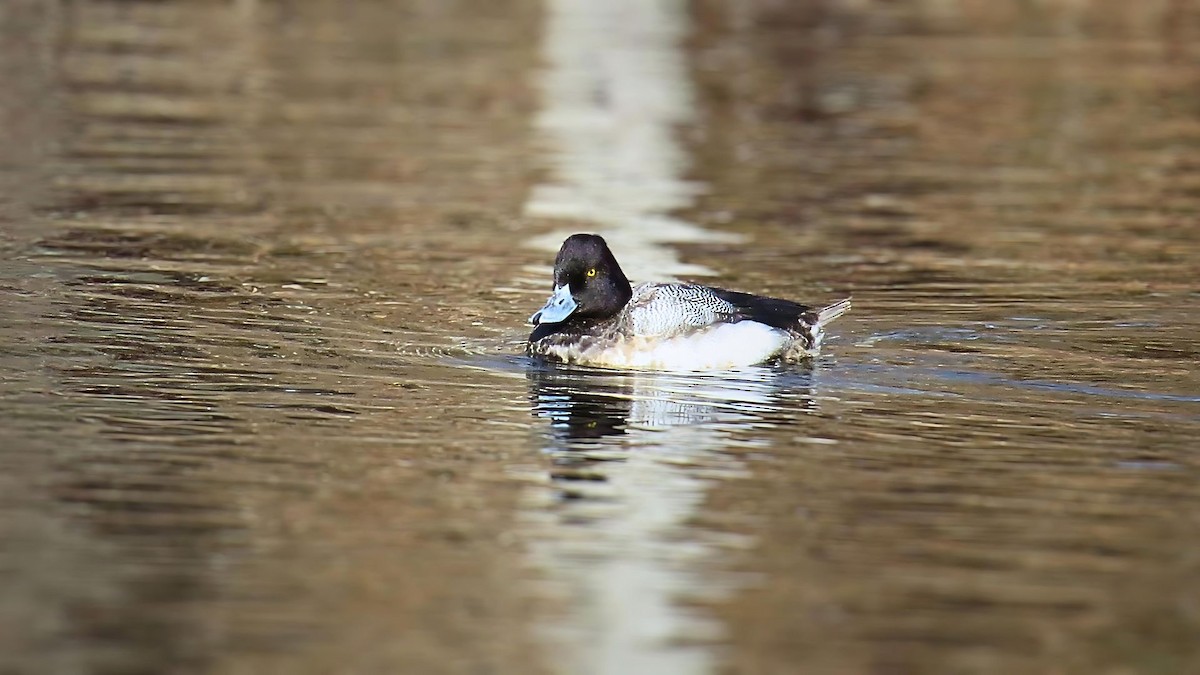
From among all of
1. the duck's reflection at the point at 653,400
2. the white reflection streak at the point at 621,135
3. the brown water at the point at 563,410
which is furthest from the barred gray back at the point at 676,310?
the white reflection streak at the point at 621,135

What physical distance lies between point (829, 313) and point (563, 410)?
7.08ft

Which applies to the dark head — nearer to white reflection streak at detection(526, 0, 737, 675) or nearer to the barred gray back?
the barred gray back

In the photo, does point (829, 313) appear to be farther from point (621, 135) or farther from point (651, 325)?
point (621, 135)

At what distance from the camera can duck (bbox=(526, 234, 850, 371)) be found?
38.8 feet

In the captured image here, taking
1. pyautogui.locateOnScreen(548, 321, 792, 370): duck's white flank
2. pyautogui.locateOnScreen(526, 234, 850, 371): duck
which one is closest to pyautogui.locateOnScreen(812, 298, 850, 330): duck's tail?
pyautogui.locateOnScreen(526, 234, 850, 371): duck

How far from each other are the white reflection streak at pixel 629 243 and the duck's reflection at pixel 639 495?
0.4 inches

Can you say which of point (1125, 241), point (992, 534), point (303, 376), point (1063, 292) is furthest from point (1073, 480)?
point (1125, 241)

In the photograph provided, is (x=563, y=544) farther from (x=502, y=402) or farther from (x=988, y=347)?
(x=988, y=347)

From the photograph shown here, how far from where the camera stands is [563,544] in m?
8.16

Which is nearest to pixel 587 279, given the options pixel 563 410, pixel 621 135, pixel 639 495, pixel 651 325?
pixel 651 325

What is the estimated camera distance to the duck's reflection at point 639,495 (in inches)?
283

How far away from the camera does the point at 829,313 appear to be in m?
12.3

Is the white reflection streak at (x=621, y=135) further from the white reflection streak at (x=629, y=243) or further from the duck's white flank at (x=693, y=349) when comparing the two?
the duck's white flank at (x=693, y=349)

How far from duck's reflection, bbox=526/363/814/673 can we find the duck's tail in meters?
0.45
